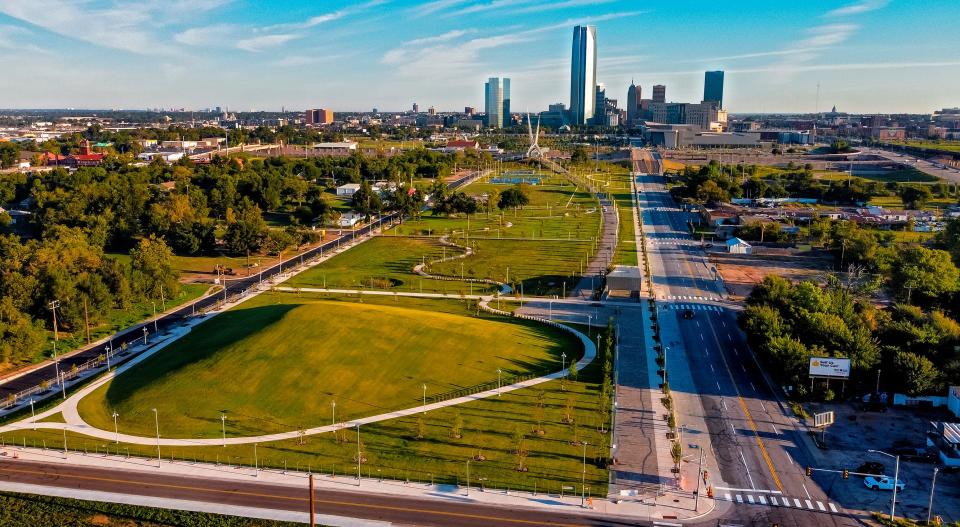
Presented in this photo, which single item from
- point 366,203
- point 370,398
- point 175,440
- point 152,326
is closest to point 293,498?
point 175,440

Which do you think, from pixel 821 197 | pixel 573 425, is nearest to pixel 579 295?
pixel 573 425

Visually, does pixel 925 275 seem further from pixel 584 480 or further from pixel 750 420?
pixel 584 480

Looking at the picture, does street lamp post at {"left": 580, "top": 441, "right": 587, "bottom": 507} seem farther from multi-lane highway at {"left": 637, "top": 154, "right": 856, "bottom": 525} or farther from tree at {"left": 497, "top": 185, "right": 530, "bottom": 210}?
tree at {"left": 497, "top": 185, "right": 530, "bottom": 210}

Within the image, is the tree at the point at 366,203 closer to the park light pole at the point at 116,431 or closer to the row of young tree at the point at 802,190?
the row of young tree at the point at 802,190

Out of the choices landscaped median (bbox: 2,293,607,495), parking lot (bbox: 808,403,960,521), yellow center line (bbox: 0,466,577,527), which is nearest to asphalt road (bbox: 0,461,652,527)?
yellow center line (bbox: 0,466,577,527)

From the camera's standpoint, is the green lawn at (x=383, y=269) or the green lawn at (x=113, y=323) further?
the green lawn at (x=383, y=269)

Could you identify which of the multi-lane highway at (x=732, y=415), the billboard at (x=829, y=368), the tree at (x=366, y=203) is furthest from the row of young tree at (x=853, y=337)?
the tree at (x=366, y=203)

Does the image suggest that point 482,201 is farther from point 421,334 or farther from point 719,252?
point 421,334
